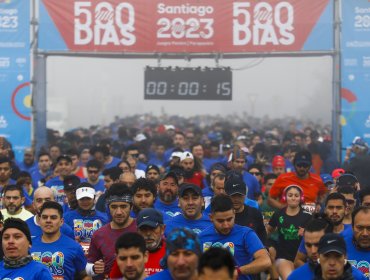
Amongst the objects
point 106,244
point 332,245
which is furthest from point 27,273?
point 332,245

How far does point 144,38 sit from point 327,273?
13.6 metres

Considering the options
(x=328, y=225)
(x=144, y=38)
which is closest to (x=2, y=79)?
(x=144, y=38)

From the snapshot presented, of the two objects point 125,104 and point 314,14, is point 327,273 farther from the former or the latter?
point 125,104

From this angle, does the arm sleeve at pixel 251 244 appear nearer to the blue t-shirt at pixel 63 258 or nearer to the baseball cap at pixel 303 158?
the blue t-shirt at pixel 63 258

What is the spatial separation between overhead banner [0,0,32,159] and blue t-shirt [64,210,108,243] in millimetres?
9645

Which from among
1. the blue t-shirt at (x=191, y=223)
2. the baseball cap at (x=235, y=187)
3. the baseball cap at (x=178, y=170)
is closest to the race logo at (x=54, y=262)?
the blue t-shirt at (x=191, y=223)

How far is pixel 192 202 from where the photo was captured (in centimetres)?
963

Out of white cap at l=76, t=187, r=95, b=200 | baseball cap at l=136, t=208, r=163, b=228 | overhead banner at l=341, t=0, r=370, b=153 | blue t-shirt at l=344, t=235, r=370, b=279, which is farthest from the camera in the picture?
overhead banner at l=341, t=0, r=370, b=153

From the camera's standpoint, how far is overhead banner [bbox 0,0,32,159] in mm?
20016

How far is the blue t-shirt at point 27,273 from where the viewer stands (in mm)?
7816

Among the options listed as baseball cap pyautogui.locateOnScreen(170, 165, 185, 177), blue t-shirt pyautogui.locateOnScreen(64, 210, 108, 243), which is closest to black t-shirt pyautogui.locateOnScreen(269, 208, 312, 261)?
blue t-shirt pyautogui.locateOnScreen(64, 210, 108, 243)

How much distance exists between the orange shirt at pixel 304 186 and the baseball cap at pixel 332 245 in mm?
5868

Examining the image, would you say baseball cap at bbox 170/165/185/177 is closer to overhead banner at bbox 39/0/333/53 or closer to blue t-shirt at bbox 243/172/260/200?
blue t-shirt at bbox 243/172/260/200

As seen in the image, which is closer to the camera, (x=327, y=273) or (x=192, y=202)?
(x=327, y=273)
